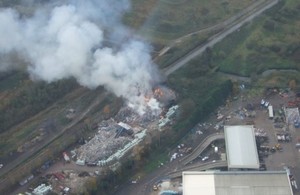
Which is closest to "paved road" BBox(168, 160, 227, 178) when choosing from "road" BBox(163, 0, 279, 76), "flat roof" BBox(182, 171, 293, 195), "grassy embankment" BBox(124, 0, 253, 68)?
"flat roof" BBox(182, 171, 293, 195)

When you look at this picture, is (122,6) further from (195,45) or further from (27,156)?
(27,156)

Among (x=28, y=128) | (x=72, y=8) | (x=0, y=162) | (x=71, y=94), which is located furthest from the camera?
(x=72, y=8)

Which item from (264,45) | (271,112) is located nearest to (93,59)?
(271,112)

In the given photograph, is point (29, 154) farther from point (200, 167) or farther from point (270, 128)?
point (270, 128)

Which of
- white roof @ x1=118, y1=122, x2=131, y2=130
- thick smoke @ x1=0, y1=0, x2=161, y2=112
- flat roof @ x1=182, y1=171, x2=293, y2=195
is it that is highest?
thick smoke @ x1=0, y1=0, x2=161, y2=112

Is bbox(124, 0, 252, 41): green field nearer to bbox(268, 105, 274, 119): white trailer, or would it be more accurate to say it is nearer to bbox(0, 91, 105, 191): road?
bbox(0, 91, 105, 191): road

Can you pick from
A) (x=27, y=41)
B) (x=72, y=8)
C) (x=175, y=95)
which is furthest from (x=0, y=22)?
(x=175, y=95)
